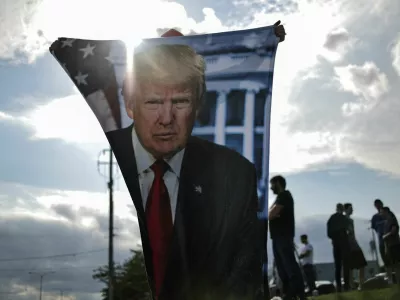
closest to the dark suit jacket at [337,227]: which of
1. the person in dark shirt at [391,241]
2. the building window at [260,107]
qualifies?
the person in dark shirt at [391,241]

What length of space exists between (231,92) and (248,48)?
0.55 m

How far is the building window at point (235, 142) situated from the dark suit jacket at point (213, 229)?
0.19 feet

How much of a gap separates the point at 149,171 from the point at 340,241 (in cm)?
364

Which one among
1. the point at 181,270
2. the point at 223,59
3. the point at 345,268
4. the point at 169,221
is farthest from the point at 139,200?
the point at 345,268

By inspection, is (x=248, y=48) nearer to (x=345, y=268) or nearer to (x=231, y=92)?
(x=231, y=92)

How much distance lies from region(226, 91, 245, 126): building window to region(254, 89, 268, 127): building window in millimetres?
153

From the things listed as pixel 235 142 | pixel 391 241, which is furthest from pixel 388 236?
pixel 235 142

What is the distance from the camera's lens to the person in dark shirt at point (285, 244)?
7160 mm

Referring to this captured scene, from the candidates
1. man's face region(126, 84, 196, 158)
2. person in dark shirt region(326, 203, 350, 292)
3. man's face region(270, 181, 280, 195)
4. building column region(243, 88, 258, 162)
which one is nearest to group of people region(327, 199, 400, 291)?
person in dark shirt region(326, 203, 350, 292)

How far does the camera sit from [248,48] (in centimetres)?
697

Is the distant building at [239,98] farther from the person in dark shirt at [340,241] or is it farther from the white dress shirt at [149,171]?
the person in dark shirt at [340,241]

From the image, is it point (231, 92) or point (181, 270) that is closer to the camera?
point (181, 270)

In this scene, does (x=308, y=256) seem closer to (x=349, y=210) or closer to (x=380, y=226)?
(x=349, y=210)

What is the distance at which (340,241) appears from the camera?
912cm
